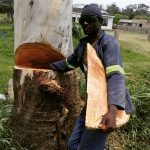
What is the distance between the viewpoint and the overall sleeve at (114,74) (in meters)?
3.65

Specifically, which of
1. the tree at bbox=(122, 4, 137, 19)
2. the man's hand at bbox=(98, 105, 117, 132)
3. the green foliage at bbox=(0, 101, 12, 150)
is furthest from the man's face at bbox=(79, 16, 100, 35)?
the tree at bbox=(122, 4, 137, 19)

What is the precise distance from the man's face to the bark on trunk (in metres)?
0.97

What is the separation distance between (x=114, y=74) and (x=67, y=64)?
3.14 feet

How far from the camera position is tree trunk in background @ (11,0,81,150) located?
Answer: 4.77m

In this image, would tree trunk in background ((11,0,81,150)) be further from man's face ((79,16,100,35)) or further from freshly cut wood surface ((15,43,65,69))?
man's face ((79,16,100,35))

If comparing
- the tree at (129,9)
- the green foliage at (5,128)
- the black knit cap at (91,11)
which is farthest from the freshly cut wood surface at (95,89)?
the tree at (129,9)

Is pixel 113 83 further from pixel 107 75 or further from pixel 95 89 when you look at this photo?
pixel 95 89

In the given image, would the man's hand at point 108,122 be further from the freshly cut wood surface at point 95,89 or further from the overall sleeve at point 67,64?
the overall sleeve at point 67,64

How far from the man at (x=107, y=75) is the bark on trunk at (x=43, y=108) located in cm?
54

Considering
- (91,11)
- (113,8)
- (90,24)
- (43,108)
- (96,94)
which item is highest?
(91,11)

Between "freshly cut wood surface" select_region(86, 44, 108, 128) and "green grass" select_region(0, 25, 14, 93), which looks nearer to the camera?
"freshly cut wood surface" select_region(86, 44, 108, 128)

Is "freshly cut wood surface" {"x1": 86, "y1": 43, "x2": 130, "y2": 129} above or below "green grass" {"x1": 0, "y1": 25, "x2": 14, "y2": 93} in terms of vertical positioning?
above

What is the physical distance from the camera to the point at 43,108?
481cm

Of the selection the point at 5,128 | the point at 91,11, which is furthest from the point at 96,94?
the point at 5,128
